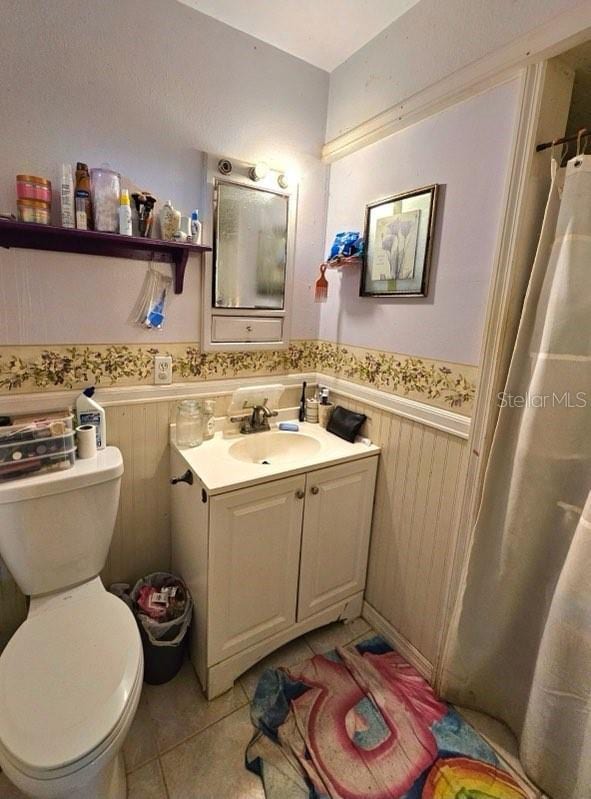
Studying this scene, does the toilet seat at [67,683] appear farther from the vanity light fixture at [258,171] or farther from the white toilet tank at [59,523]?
the vanity light fixture at [258,171]

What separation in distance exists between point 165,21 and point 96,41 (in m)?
0.26

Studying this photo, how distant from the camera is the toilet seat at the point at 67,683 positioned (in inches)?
33.0

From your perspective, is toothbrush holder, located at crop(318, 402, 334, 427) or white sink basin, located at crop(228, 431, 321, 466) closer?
white sink basin, located at crop(228, 431, 321, 466)

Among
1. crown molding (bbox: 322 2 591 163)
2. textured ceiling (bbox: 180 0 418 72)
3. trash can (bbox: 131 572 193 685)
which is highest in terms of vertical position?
textured ceiling (bbox: 180 0 418 72)

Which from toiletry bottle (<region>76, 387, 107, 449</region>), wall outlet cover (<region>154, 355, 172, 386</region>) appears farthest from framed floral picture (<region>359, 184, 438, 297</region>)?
toiletry bottle (<region>76, 387, 107, 449</region>)

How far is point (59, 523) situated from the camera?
1.21 metres

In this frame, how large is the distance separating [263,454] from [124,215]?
41.4 inches

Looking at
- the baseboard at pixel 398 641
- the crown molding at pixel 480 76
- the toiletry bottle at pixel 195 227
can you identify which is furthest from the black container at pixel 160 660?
the crown molding at pixel 480 76

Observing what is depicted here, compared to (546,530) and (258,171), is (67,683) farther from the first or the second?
(258,171)

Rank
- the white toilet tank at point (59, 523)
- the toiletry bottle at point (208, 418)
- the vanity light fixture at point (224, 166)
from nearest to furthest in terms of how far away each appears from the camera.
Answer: the white toilet tank at point (59, 523)
the vanity light fixture at point (224, 166)
the toiletry bottle at point (208, 418)

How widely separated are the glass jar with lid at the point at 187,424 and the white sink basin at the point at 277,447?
22cm

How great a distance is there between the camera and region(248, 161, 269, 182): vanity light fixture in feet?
5.15

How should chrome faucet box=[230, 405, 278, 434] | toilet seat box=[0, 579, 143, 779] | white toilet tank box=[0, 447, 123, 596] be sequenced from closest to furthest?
toilet seat box=[0, 579, 143, 779] → white toilet tank box=[0, 447, 123, 596] → chrome faucet box=[230, 405, 278, 434]

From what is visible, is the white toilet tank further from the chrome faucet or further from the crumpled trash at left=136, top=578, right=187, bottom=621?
the chrome faucet
